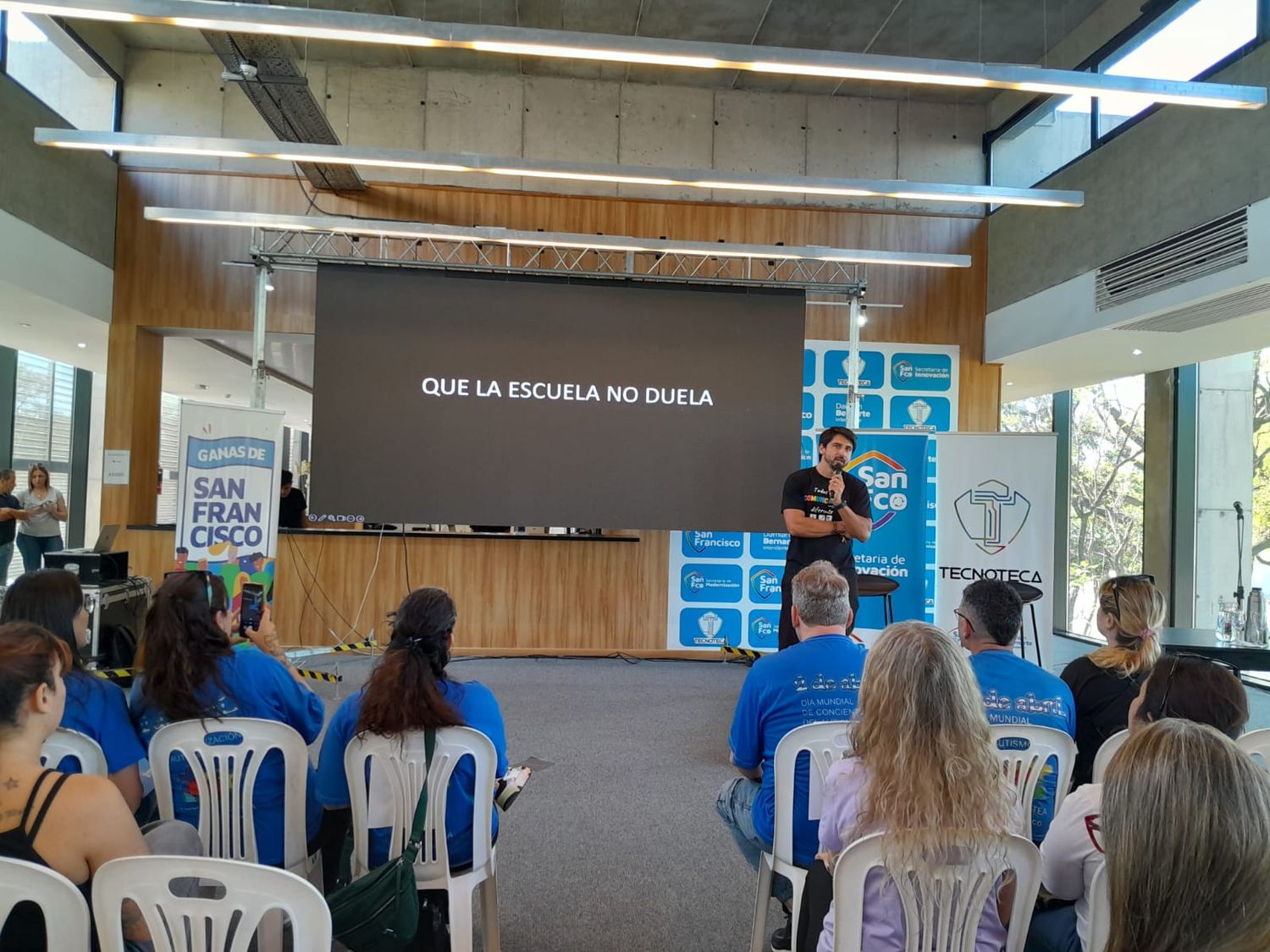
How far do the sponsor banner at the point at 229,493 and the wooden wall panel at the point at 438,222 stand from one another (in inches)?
50.9

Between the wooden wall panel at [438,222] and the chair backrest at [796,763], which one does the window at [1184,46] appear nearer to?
the wooden wall panel at [438,222]

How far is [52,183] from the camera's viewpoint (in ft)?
20.3

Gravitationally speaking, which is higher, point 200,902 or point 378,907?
point 200,902

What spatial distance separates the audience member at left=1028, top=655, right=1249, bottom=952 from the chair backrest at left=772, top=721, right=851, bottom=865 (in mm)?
495

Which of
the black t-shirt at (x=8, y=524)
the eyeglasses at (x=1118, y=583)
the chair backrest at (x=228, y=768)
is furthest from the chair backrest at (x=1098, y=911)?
the black t-shirt at (x=8, y=524)

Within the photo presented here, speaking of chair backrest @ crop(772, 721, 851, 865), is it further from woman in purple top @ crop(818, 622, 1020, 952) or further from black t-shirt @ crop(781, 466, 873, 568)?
black t-shirt @ crop(781, 466, 873, 568)

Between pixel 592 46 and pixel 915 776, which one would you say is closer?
pixel 915 776

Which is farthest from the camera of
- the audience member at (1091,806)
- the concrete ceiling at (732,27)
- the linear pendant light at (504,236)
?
the concrete ceiling at (732,27)

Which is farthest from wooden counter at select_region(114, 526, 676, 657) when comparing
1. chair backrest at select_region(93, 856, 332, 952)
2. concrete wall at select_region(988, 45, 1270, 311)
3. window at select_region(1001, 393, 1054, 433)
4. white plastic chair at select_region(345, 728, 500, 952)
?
chair backrest at select_region(93, 856, 332, 952)

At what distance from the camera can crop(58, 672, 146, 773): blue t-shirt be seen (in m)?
1.96

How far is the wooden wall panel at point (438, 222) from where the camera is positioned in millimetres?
6957

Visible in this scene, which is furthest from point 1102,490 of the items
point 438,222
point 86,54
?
point 86,54

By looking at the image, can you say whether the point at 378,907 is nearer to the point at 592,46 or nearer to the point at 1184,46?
the point at 592,46

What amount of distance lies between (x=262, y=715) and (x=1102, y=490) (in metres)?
8.78
